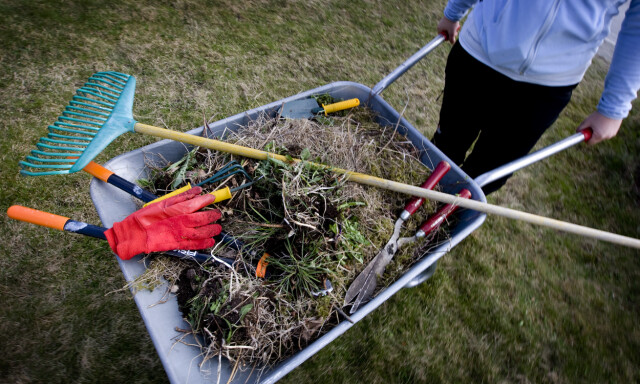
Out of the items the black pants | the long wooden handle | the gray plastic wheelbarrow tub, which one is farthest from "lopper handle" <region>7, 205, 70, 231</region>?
the black pants

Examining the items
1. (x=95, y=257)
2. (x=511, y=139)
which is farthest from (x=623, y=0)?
(x=95, y=257)

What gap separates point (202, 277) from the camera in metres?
1.20

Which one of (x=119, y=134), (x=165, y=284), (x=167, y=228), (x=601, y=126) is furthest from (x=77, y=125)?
(x=601, y=126)

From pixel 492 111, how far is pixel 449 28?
20.9 inches

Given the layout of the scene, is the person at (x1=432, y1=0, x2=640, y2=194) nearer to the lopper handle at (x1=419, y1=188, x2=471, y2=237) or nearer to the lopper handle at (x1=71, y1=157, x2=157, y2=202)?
the lopper handle at (x1=419, y1=188, x2=471, y2=237)

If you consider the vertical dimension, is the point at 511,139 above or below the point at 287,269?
above

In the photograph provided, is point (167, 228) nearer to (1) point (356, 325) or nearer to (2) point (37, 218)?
(2) point (37, 218)

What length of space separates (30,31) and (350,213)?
3296mm

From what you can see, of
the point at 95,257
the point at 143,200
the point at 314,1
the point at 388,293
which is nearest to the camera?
the point at 388,293

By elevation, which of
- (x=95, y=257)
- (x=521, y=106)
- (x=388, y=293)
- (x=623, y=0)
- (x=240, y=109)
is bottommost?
(x=95, y=257)

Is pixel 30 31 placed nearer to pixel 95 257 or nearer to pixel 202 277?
pixel 95 257

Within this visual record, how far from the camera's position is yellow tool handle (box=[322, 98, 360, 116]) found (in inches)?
66.4

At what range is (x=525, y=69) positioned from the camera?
1379mm

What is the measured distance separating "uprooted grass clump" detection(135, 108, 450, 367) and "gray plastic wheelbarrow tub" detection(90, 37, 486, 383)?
0.05m
